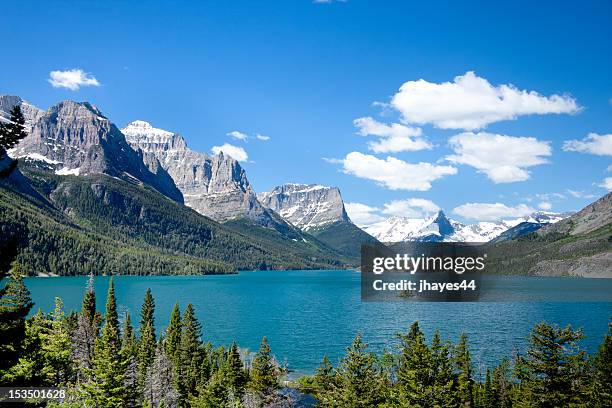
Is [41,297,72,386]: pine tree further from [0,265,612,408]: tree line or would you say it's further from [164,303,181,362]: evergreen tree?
[164,303,181,362]: evergreen tree

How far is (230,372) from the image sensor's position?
85.4m

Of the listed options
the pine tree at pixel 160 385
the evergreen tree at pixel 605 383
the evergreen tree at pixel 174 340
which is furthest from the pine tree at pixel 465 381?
the evergreen tree at pixel 174 340

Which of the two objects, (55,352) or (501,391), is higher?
(55,352)

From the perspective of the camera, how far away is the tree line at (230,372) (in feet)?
150

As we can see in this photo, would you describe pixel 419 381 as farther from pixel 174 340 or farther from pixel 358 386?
pixel 174 340

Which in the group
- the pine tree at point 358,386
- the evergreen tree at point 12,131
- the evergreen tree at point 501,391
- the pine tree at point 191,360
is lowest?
the evergreen tree at point 501,391

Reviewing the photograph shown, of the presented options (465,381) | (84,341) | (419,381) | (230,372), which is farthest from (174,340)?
(419,381)

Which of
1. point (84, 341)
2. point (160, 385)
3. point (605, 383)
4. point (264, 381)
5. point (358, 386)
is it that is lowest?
point (160, 385)

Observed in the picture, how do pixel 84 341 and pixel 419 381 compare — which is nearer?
pixel 419 381

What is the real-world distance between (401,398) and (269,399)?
3245cm

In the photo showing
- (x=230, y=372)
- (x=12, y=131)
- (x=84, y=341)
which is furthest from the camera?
(x=84, y=341)

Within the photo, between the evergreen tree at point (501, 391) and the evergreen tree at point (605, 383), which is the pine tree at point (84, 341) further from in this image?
the evergreen tree at point (605, 383)

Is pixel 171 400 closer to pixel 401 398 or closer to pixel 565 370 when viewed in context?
pixel 401 398

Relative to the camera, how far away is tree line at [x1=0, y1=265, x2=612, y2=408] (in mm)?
45844
